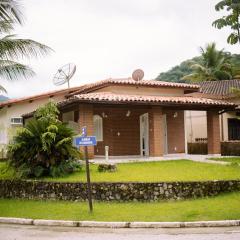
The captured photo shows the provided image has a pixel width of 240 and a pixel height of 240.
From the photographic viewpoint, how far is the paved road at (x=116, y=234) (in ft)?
29.3

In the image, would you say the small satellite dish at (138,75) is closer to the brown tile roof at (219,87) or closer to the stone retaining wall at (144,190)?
the brown tile roof at (219,87)

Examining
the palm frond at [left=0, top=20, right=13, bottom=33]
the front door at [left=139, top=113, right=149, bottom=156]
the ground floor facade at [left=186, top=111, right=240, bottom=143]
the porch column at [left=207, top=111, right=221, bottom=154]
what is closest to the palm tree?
the ground floor facade at [left=186, top=111, right=240, bottom=143]

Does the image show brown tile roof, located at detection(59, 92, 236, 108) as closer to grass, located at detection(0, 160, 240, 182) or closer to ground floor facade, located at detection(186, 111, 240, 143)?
grass, located at detection(0, 160, 240, 182)

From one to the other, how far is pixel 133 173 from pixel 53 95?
12091mm

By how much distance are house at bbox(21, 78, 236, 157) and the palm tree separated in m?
22.1

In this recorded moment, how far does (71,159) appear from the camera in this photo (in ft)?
53.3

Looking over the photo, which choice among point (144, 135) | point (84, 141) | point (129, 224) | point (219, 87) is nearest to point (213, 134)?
point (144, 135)

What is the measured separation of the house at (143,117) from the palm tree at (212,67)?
22.1 m

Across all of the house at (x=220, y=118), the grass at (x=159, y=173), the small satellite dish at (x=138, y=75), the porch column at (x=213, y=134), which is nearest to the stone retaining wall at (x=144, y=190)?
Result: the grass at (x=159, y=173)

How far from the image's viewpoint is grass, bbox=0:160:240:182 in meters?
14.4

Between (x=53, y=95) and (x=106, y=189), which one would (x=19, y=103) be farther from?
(x=106, y=189)

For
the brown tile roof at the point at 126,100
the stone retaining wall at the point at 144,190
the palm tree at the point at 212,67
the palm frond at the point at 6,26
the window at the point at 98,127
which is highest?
the palm tree at the point at 212,67

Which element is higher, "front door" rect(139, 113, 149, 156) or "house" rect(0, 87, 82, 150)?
"house" rect(0, 87, 82, 150)

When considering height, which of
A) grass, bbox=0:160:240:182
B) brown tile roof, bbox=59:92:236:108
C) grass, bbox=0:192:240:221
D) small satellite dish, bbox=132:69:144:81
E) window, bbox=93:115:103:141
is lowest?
grass, bbox=0:192:240:221
